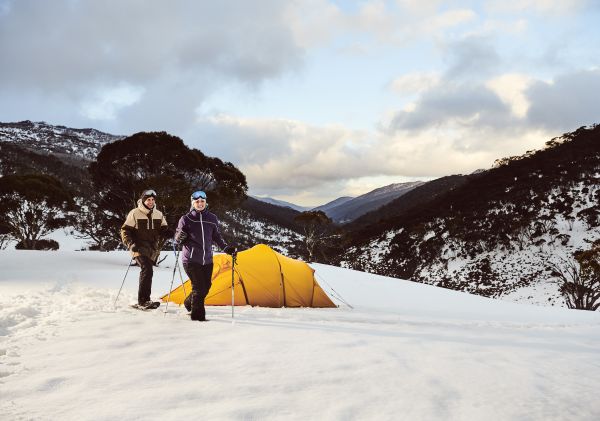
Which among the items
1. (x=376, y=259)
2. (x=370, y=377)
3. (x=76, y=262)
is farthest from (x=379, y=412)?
(x=376, y=259)

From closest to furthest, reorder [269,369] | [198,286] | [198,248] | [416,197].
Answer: [269,369] < [198,286] < [198,248] < [416,197]

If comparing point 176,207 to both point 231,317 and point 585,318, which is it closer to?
point 231,317

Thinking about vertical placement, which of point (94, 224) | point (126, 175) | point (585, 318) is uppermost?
point (126, 175)

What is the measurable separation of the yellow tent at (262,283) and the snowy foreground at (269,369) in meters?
1.86

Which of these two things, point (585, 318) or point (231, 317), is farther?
point (585, 318)

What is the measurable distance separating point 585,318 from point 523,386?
10048mm

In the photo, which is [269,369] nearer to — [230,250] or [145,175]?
[230,250]

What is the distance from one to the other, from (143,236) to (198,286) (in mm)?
1682

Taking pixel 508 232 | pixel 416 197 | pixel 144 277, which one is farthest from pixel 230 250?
pixel 416 197

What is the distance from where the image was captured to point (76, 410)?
2.96 m

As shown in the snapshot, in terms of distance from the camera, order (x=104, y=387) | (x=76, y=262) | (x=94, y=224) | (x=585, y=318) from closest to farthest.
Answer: (x=104, y=387) → (x=585, y=318) → (x=76, y=262) → (x=94, y=224)

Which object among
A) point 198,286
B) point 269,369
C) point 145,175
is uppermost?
point 145,175

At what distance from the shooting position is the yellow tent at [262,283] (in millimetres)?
9164

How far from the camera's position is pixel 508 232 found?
51.0 meters
